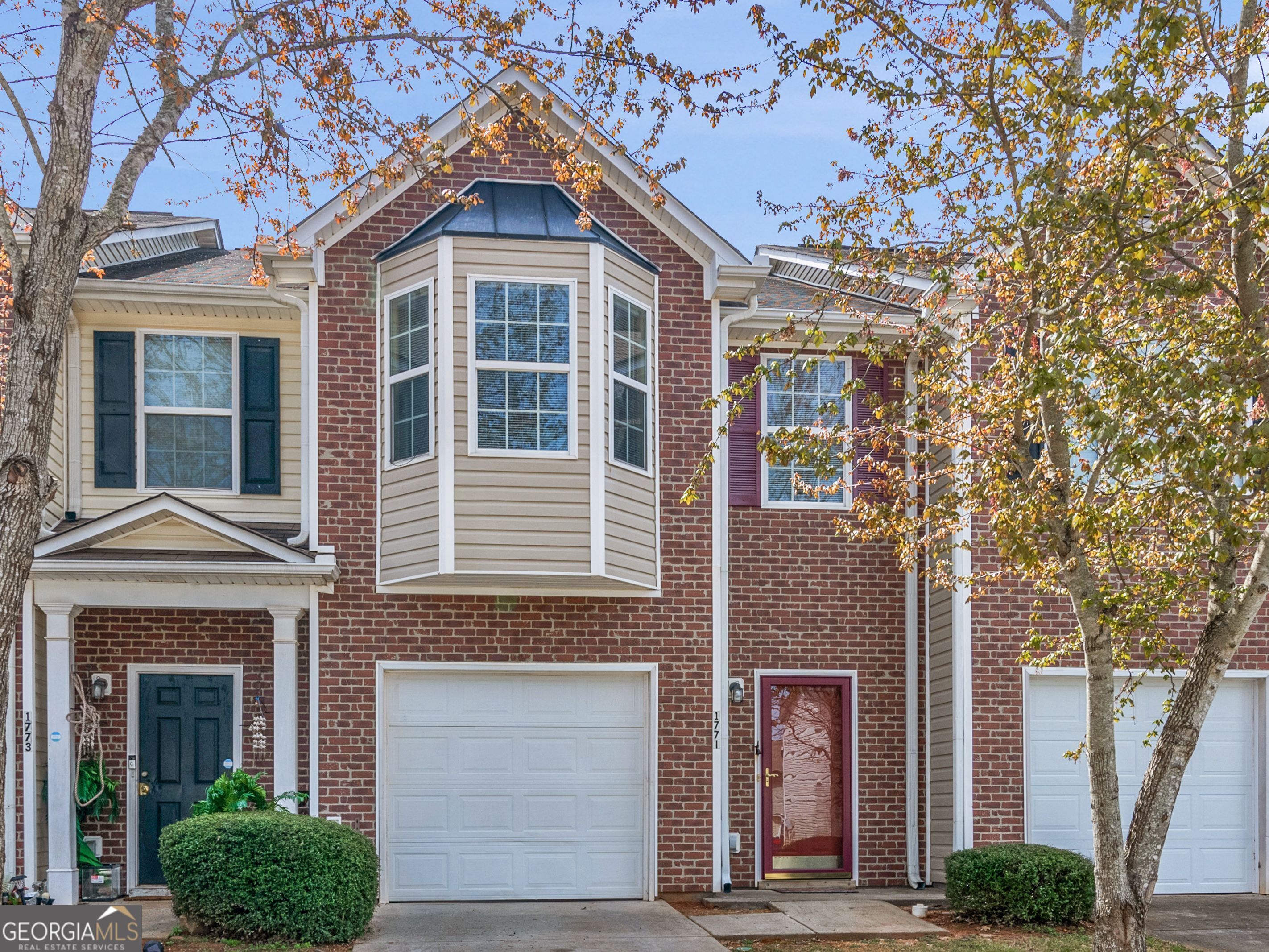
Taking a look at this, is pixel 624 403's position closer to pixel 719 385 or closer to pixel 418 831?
pixel 719 385

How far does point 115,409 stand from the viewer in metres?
12.5

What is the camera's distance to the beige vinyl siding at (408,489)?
38.0 ft

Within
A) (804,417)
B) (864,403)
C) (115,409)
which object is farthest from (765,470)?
(115,409)

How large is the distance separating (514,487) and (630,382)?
1.57 metres

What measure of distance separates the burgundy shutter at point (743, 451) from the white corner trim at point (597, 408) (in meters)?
1.81

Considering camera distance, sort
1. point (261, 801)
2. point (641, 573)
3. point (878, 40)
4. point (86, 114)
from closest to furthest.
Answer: point (86, 114)
point (878, 40)
point (261, 801)
point (641, 573)

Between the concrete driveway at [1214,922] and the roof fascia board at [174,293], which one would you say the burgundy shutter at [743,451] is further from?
the concrete driveway at [1214,922]

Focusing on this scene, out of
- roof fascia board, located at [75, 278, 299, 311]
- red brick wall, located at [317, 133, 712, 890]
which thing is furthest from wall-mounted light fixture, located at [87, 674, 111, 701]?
roof fascia board, located at [75, 278, 299, 311]

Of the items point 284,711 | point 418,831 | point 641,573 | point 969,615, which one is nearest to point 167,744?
point 284,711

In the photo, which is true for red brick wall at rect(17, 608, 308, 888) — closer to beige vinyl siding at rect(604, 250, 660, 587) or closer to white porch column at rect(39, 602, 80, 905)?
white porch column at rect(39, 602, 80, 905)

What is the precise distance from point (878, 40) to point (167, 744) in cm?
882

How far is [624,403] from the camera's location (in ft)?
39.9

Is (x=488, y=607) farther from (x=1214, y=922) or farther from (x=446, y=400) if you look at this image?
(x=1214, y=922)

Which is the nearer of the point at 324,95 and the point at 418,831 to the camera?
the point at 324,95
